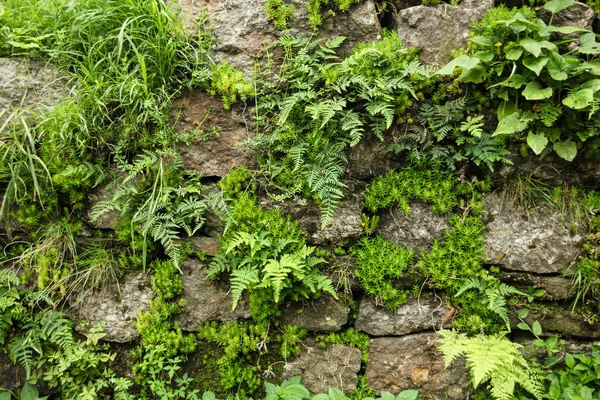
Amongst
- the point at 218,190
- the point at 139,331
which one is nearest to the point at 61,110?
the point at 218,190

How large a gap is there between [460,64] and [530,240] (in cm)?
179

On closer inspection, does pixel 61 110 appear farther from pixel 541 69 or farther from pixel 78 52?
pixel 541 69

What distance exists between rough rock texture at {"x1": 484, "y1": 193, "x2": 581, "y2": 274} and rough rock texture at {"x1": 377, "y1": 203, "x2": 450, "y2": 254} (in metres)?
0.48

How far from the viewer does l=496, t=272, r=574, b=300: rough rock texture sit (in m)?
3.74

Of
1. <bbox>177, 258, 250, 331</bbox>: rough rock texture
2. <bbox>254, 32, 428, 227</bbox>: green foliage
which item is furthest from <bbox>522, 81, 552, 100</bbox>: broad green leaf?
<bbox>177, 258, 250, 331</bbox>: rough rock texture

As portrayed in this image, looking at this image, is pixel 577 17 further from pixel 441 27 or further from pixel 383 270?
pixel 383 270

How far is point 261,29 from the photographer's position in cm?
416

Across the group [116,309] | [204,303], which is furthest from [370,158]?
[116,309]

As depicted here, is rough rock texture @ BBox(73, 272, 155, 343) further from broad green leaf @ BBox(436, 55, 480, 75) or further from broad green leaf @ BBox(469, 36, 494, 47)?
broad green leaf @ BBox(469, 36, 494, 47)

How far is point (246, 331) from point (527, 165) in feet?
10.4

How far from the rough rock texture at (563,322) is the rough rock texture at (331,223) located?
1706 mm

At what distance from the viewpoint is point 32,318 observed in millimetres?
3600

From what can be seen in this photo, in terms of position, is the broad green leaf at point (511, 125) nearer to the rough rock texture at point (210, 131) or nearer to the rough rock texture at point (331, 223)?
the rough rock texture at point (331, 223)

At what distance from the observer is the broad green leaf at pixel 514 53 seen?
11.4 feet
